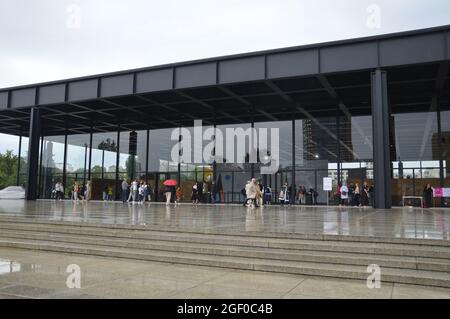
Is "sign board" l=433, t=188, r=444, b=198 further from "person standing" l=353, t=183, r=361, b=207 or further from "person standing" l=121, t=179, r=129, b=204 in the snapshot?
"person standing" l=121, t=179, r=129, b=204

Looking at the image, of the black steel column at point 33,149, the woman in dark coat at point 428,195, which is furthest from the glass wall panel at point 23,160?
the woman in dark coat at point 428,195

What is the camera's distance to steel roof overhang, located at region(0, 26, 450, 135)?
17828mm

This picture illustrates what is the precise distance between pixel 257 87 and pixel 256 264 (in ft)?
53.2

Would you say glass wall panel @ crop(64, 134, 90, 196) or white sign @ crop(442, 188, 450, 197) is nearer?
white sign @ crop(442, 188, 450, 197)

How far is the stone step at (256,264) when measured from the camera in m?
5.93

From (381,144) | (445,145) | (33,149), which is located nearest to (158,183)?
(33,149)

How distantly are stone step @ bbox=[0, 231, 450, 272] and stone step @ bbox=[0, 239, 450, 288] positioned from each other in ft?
0.34

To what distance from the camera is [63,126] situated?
115 feet

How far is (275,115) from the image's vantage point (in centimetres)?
2797

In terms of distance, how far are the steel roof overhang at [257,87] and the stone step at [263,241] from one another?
12.6m

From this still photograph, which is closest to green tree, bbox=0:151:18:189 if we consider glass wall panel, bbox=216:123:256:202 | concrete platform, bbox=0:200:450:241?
glass wall panel, bbox=216:123:256:202

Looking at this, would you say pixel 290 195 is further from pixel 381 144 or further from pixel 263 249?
pixel 263 249
